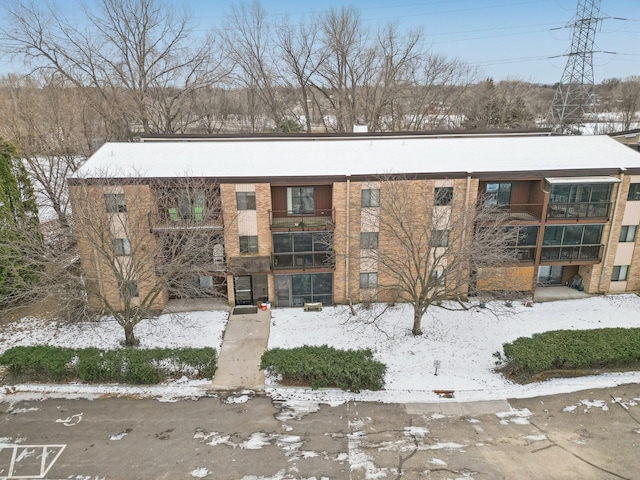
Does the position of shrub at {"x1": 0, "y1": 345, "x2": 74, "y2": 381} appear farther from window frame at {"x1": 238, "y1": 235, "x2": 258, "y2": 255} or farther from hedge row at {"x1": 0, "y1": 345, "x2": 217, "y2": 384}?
window frame at {"x1": 238, "y1": 235, "x2": 258, "y2": 255}

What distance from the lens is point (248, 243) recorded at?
19969 mm

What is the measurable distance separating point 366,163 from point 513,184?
7.59 meters

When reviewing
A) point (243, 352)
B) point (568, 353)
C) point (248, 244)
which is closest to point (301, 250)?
point (248, 244)

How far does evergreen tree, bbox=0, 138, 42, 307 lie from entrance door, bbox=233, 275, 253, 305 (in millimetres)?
8660

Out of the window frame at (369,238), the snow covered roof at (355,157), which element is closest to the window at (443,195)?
the snow covered roof at (355,157)

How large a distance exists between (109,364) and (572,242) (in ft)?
72.5

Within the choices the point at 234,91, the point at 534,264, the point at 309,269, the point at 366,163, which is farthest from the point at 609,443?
the point at 234,91

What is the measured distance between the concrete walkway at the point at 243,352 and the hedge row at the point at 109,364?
0.76m

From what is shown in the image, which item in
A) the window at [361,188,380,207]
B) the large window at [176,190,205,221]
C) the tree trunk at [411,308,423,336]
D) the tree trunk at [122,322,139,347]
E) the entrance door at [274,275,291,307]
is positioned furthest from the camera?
the entrance door at [274,275,291,307]

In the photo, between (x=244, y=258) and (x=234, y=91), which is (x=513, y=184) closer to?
(x=244, y=258)

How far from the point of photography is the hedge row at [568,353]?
14883mm

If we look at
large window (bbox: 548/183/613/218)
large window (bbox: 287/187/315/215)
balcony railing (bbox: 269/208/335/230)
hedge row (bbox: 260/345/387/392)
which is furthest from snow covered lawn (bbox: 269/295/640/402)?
large window (bbox: 287/187/315/215)

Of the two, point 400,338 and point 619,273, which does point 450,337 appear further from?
point 619,273

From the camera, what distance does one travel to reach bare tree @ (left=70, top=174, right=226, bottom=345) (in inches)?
647
